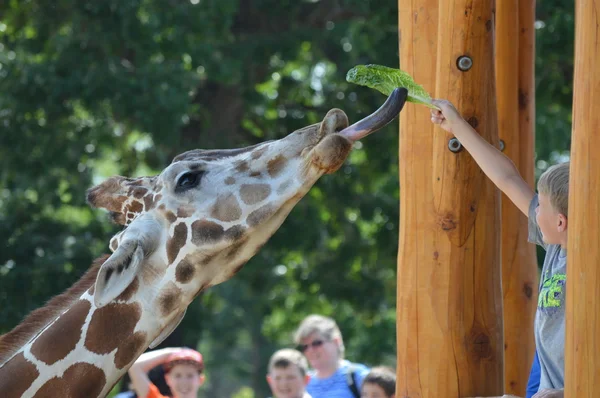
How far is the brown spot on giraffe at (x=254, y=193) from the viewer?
12.3 feet

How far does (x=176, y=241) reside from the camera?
3.75 meters

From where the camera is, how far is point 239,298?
864 inches

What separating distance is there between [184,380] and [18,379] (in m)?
2.05

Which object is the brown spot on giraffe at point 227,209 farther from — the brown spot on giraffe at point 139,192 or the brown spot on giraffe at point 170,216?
the brown spot on giraffe at point 139,192

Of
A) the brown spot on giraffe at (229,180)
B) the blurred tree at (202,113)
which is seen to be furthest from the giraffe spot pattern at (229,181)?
the blurred tree at (202,113)

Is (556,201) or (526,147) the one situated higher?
(526,147)

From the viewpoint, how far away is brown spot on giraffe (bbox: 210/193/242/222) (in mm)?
3750

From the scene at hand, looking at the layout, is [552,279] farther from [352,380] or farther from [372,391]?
[352,380]

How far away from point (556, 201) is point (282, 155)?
1.01 meters

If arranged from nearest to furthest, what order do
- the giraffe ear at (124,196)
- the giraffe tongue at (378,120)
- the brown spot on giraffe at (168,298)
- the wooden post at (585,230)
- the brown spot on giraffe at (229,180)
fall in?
the wooden post at (585,230) → the giraffe tongue at (378,120) → the brown spot on giraffe at (168,298) → the brown spot on giraffe at (229,180) → the giraffe ear at (124,196)

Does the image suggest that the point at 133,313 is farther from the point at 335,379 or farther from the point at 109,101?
the point at 109,101

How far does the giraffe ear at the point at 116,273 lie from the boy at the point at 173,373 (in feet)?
7.15

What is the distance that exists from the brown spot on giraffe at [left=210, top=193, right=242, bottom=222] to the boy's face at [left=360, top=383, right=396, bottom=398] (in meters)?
2.05

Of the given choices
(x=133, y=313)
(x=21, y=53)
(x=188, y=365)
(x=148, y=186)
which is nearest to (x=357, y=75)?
(x=148, y=186)
